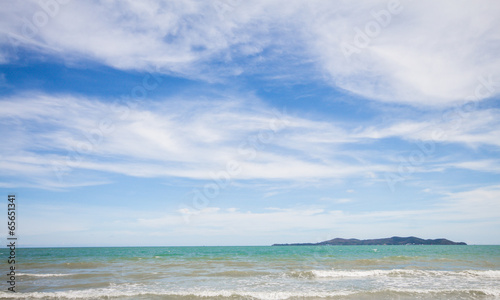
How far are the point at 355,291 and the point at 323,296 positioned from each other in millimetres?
2682

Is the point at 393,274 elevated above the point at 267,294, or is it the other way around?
Result: the point at 267,294

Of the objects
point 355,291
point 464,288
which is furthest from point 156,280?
point 464,288

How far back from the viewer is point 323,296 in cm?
1611

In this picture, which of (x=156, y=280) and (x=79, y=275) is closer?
(x=156, y=280)

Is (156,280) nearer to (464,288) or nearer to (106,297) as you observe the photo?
(106,297)

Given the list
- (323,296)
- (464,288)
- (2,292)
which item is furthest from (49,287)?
(464,288)

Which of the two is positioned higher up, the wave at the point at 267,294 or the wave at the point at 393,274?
the wave at the point at 267,294

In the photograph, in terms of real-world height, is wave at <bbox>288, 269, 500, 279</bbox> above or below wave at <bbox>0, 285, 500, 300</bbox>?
below

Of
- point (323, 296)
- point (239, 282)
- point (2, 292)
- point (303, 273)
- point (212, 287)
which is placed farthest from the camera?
point (303, 273)

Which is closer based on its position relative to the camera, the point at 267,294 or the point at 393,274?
the point at 267,294

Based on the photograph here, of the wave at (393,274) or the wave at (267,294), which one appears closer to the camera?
the wave at (267,294)

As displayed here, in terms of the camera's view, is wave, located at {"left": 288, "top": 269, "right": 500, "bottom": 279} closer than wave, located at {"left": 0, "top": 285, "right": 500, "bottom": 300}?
No

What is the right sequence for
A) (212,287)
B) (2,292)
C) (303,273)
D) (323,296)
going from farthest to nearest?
(303,273) → (212,287) → (2,292) → (323,296)

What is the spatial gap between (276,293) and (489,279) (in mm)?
17554
